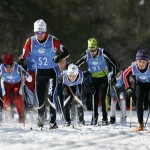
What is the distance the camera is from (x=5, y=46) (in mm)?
24609

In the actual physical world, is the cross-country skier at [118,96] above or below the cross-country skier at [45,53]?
below

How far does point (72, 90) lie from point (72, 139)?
276 centimetres

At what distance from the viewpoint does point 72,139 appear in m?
7.38

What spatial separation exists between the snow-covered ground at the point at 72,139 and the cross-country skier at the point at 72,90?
109cm

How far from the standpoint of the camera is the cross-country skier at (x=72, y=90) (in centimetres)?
989

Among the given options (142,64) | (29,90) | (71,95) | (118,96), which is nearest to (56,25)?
(118,96)

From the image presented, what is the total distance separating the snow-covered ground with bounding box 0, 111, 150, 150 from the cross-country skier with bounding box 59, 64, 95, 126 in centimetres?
109

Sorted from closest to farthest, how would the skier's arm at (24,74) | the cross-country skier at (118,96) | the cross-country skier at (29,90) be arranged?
the skier's arm at (24,74)
the cross-country skier at (29,90)
the cross-country skier at (118,96)

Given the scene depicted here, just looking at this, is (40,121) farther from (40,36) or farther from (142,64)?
(142,64)

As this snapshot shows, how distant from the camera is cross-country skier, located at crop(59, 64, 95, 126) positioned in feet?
32.4

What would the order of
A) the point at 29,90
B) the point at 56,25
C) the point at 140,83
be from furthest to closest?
1. the point at 56,25
2. the point at 29,90
3. the point at 140,83

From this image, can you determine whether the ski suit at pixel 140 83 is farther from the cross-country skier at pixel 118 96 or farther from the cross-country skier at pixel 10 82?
the cross-country skier at pixel 10 82

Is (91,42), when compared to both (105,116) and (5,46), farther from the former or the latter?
(5,46)

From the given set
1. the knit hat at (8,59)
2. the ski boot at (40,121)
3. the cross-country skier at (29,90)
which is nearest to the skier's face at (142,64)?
the ski boot at (40,121)
